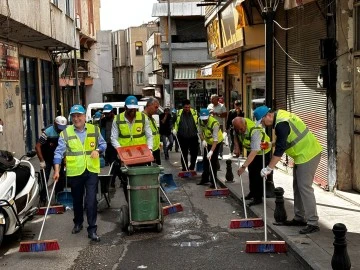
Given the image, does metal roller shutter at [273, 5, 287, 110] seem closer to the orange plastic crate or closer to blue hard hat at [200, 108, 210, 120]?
blue hard hat at [200, 108, 210, 120]

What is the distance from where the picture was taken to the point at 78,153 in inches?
291

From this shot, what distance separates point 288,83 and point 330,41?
3145mm

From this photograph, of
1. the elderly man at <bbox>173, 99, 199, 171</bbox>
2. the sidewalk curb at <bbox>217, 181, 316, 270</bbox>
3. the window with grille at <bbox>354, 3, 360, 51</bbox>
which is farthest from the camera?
the elderly man at <bbox>173, 99, 199, 171</bbox>

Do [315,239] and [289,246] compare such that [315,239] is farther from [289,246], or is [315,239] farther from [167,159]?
[167,159]

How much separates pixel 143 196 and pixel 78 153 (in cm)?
104

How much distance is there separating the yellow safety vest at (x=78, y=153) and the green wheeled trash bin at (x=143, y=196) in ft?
1.49

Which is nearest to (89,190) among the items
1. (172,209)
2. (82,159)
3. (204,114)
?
(82,159)

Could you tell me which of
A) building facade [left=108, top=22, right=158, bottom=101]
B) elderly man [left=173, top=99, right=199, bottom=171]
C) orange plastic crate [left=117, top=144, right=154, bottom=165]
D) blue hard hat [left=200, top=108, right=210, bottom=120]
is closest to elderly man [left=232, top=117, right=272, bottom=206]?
orange plastic crate [left=117, top=144, right=154, bottom=165]

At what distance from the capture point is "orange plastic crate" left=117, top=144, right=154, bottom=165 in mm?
7844

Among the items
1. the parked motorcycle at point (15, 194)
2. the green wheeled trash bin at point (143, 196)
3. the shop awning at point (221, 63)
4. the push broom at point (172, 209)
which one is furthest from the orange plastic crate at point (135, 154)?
the shop awning at point (221, 63)

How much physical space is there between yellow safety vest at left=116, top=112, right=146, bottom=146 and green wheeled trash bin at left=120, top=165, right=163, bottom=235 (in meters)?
1.31

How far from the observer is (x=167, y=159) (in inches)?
666

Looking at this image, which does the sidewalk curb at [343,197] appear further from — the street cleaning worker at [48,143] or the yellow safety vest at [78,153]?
the street cleaning worker at [48,143]

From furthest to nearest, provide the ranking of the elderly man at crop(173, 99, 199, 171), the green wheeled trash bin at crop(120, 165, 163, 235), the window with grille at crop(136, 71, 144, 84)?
the window with grille at crop(136, 71, 144, 84), the elderly man at crop(173, 99, 199, 171), the green wheeled trash bin at crop(120, 165, 163, 235)
